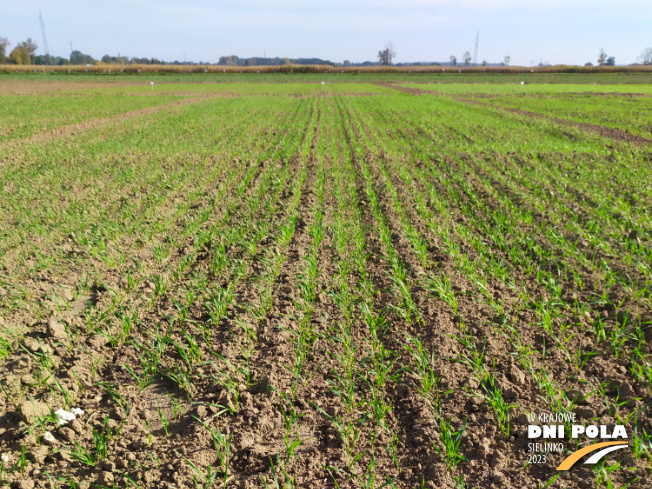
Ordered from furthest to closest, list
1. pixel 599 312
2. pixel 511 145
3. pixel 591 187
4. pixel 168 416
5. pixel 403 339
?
1. pixel 511 145
2. pixel 591 187
3. pixel 599 312
4. pixel 403 339
5. pixel 168 416

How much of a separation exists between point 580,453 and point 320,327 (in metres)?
2.54

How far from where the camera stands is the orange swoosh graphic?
2.75 meters

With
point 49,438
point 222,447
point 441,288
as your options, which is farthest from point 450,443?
point 49,438

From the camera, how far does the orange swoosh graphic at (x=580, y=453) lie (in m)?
2.75

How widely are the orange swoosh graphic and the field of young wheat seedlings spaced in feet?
0.16

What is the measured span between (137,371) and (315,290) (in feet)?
7.49

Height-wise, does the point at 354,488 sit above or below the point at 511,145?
below

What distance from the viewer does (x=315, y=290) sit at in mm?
5203

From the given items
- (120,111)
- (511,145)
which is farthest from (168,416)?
(120,111)

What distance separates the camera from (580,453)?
2816mm

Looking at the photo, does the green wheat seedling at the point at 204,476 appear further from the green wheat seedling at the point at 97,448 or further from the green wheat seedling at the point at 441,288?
the green wheat seedling at the point at 441,288

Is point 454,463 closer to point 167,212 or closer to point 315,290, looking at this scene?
point 315,290

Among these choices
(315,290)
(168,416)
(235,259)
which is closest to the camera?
(168,416)

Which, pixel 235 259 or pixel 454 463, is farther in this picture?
pixel 235 259
